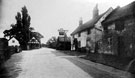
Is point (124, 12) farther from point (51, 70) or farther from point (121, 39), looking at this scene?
point (51, 70)

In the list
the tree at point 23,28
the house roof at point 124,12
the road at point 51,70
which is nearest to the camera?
the road at point 51,70

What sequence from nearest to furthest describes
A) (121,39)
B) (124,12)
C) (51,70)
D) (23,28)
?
(51,70)
(121,39)
(124,12)
(23,28)

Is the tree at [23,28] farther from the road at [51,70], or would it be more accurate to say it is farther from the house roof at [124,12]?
the road at [51,70]

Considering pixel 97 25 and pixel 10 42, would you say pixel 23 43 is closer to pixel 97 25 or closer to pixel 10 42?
pixel 10 42

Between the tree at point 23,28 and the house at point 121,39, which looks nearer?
the house at point 121,39

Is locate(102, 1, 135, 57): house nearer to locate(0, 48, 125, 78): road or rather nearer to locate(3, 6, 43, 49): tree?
locate(0, 48, 125, 78): road

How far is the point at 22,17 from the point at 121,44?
2027 inches

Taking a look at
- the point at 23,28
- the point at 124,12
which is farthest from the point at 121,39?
the point at 23,28

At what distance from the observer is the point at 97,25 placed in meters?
30.6

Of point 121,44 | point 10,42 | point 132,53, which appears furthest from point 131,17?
point 10,42

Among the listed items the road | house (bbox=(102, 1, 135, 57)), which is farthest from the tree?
the road

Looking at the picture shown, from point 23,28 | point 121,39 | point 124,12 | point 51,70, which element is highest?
point 23,28

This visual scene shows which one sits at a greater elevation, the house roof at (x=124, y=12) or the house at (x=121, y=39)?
the house roof at (x=124, y=12)

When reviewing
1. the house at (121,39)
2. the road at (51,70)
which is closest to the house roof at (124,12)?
the house at (121,39)
